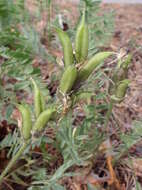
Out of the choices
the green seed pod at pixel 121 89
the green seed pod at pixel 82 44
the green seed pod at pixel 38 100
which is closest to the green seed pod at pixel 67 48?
the green seed pod at pixel 82 44

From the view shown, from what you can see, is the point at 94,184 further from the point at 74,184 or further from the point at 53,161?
the point at 53,161

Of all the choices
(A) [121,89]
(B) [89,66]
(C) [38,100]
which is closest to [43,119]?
(C) [38,100]

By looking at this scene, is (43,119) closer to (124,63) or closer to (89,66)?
(89,66)

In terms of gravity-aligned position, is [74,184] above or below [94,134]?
below

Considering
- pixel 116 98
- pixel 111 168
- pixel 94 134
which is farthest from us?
pixel 111 168

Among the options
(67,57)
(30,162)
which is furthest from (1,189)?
(67,57)

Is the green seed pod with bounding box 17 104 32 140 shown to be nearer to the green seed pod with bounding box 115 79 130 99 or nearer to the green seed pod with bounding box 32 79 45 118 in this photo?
the green seed pod with bounding box 32 79 45 118
